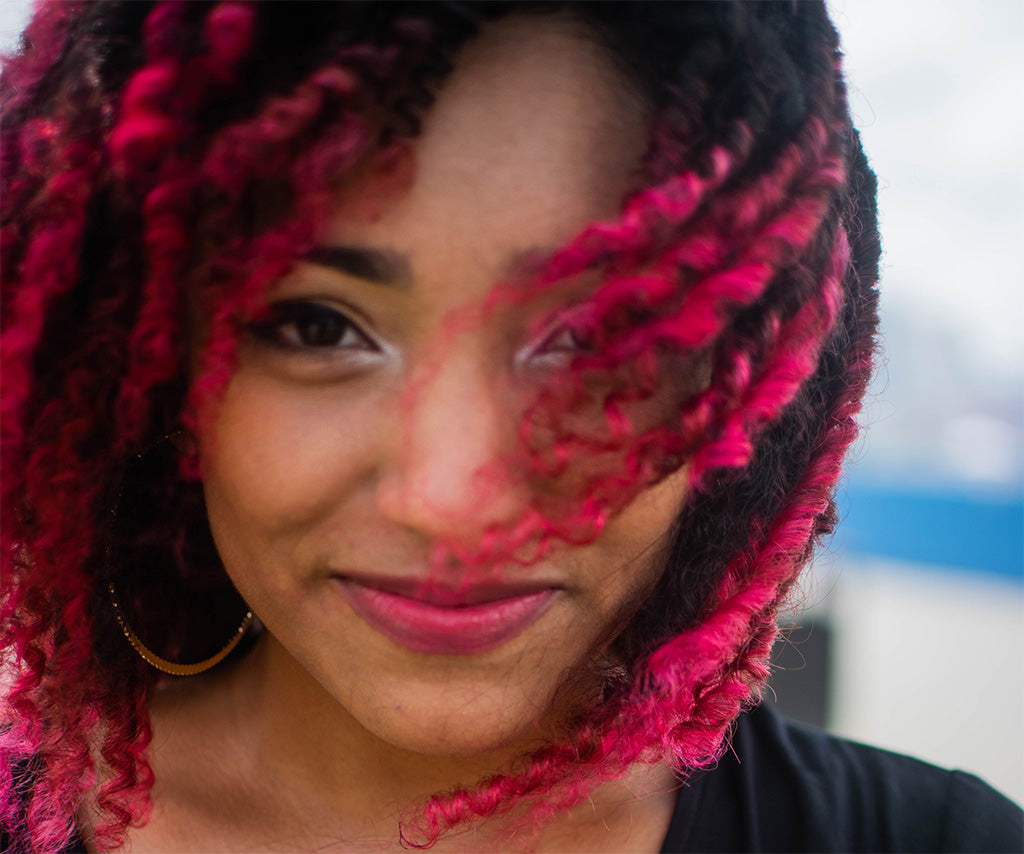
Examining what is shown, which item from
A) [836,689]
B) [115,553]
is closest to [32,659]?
[115,553]

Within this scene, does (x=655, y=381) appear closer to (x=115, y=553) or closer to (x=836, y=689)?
(x=115, y=553)

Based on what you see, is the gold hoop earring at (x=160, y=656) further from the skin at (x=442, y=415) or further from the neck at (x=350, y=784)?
the skin at (x=442, y=415)

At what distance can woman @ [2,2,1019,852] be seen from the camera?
0.92 metres

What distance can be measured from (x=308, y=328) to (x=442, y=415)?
196mm

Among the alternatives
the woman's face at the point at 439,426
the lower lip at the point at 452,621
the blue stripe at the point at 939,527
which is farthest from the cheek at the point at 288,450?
the blue stripe at the point at 939,527

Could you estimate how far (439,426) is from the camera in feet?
3.13

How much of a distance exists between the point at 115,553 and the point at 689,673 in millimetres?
800

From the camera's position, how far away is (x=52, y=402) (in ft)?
3.62

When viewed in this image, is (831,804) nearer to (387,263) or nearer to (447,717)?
(447,717)

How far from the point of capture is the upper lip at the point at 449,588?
3.33 feet

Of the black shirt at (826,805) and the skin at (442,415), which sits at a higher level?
the skin at (442,415)

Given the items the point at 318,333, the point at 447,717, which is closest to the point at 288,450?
the point at 318,333

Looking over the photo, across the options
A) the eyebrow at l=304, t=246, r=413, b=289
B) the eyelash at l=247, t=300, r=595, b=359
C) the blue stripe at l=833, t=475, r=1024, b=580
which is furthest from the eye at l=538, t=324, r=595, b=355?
the blue stripe at l=833, t=475, r=1024, b=580

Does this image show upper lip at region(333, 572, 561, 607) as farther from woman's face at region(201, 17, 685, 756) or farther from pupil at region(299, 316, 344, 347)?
pupil at region(299, 316, 344, 347)
